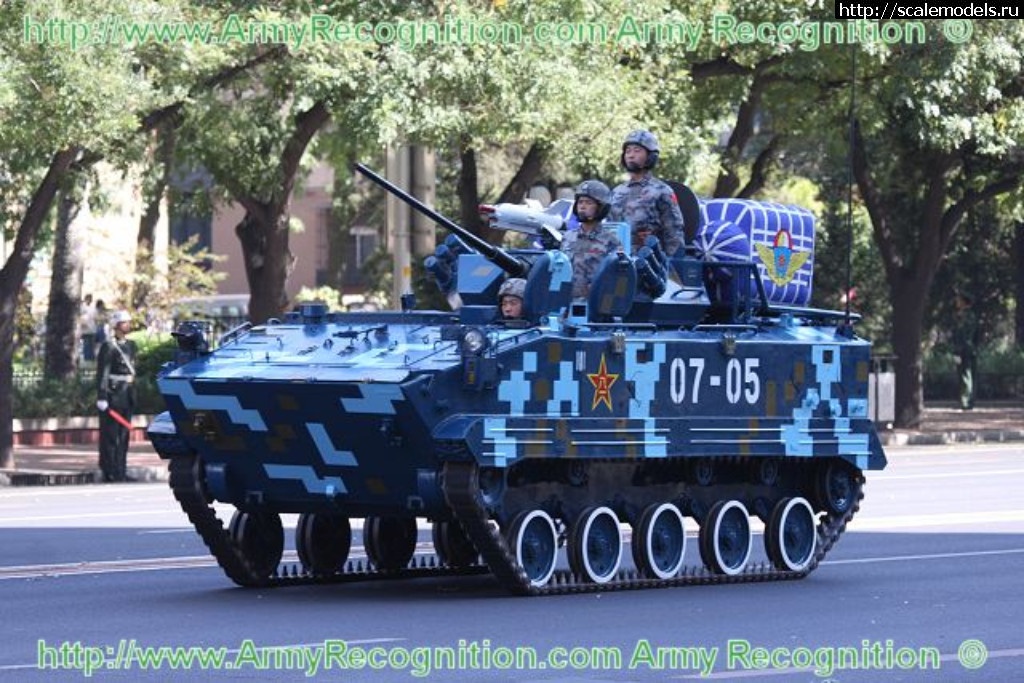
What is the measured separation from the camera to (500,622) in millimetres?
14219

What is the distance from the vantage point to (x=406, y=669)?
39.7ft

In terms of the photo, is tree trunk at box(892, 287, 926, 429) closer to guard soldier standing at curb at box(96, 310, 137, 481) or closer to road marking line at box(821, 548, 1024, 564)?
guard soldier standing at curb at box(96, 310, 137, 481)

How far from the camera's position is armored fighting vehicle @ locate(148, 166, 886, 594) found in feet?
50.5

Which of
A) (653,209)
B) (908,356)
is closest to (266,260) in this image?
(908,356)

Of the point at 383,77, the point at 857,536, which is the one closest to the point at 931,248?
the point at 383,77

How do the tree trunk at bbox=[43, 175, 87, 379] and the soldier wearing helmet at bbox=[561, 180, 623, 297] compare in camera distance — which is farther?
the tree trunk at bbox=[43, 175, 87, 379]

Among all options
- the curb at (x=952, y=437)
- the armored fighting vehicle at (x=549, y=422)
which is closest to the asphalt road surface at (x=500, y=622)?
the armored fighting vehicle at (x=549, y=422)

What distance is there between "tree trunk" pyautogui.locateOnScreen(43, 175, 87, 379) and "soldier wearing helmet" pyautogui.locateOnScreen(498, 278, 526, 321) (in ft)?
82.1

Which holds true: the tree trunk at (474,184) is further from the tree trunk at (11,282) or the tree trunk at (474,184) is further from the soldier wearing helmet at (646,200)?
the soldier wearing helmet at (646,200)

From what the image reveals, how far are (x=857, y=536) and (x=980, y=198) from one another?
19.5 meters

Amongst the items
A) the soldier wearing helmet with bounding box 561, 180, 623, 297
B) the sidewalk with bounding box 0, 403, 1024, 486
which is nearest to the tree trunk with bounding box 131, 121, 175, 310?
the sidewalk with bounding box 0, 403, 1024, 486

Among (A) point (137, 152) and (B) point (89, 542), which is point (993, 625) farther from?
(A) point (137, 152)

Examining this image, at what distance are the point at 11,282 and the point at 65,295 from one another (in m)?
10.9

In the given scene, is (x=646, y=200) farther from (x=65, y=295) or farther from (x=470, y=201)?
(x=65, y=295)
